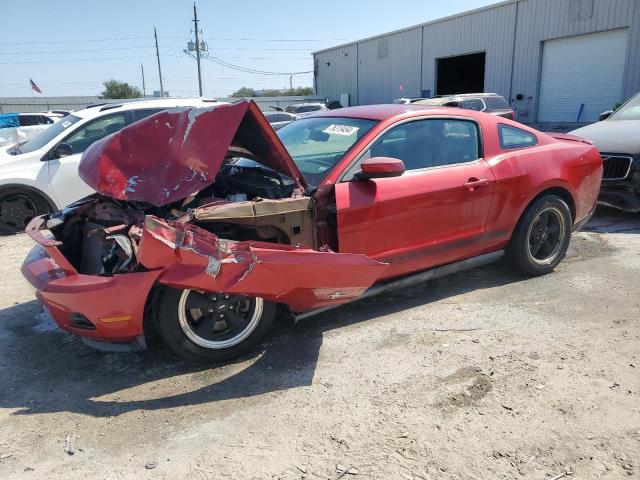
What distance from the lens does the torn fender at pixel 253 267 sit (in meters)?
2.80

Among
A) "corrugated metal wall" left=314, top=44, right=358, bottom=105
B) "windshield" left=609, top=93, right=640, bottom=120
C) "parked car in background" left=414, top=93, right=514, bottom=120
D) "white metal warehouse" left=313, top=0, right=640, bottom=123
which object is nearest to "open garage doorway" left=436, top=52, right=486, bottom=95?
"white metal warehouse" left=313, top=0, right=640, bottom=123

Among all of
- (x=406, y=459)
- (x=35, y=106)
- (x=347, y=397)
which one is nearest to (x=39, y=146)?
(x=347, y=397)

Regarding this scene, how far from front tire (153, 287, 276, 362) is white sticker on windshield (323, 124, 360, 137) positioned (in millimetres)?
1501

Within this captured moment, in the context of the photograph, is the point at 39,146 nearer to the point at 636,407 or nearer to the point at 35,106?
the point at 636,407

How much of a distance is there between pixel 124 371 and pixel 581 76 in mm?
22126

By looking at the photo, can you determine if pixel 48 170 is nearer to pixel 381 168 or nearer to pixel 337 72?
pixel 381 168

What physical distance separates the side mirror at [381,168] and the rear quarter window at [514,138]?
4.93 ft

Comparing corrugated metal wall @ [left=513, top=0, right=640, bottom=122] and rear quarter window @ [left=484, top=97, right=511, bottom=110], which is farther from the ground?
corrugated metal wall @ [left=513, top=0, right=640, bottom=122]

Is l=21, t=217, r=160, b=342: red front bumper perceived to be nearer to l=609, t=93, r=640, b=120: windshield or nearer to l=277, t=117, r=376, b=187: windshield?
l=277, t=117, r=376, b=187: windshield

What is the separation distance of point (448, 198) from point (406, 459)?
7.07 ft

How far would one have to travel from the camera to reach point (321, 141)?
412 centimetres

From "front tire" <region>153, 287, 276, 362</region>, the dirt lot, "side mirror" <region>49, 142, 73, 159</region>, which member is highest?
"side mirror" <region>49, 142, 73, 159</region>

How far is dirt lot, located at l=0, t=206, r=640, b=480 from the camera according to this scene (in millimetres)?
2443

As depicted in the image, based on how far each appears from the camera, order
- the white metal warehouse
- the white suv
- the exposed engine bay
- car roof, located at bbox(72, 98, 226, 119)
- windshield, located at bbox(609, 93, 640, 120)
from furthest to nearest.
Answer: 1. the white metal warehouse
2. windshield, located at bbox(609, 93, 640, 120)
3. car roof, located at bbox(72, 98, 226, 119)
4. the white suv
5. the exposed engine bay
